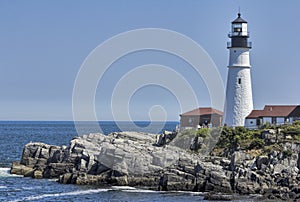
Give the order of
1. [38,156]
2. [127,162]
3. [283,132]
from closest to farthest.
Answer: [127,162] → [283,132] → [38,156]

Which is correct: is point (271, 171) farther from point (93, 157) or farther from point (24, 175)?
point (24, 175)

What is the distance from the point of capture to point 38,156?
56.5 metres

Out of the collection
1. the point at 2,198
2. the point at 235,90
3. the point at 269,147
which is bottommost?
the point at 2,198

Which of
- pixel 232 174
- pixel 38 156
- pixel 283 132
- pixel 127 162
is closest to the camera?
pixel 232 174

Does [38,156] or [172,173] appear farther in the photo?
[38,156]

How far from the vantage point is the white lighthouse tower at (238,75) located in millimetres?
57875

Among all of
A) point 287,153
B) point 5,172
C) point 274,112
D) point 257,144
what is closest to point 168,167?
point 257,144

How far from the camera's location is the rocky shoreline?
43.1 meters

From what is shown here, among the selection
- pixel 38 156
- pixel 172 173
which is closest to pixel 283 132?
pixel 172 173

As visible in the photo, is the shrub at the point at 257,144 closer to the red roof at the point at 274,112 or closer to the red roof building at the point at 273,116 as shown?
the red roof building at the point at 273,116

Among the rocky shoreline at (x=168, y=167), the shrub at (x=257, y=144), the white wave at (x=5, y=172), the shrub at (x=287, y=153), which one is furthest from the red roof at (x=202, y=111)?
the white wave at (x=5, y=172)

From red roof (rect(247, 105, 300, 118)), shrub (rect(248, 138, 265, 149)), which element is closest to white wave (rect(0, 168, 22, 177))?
shrub (rect(248, 138, 265, 149))

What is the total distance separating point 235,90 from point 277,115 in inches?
168

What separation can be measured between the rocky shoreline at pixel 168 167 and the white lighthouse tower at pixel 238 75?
5.56m
